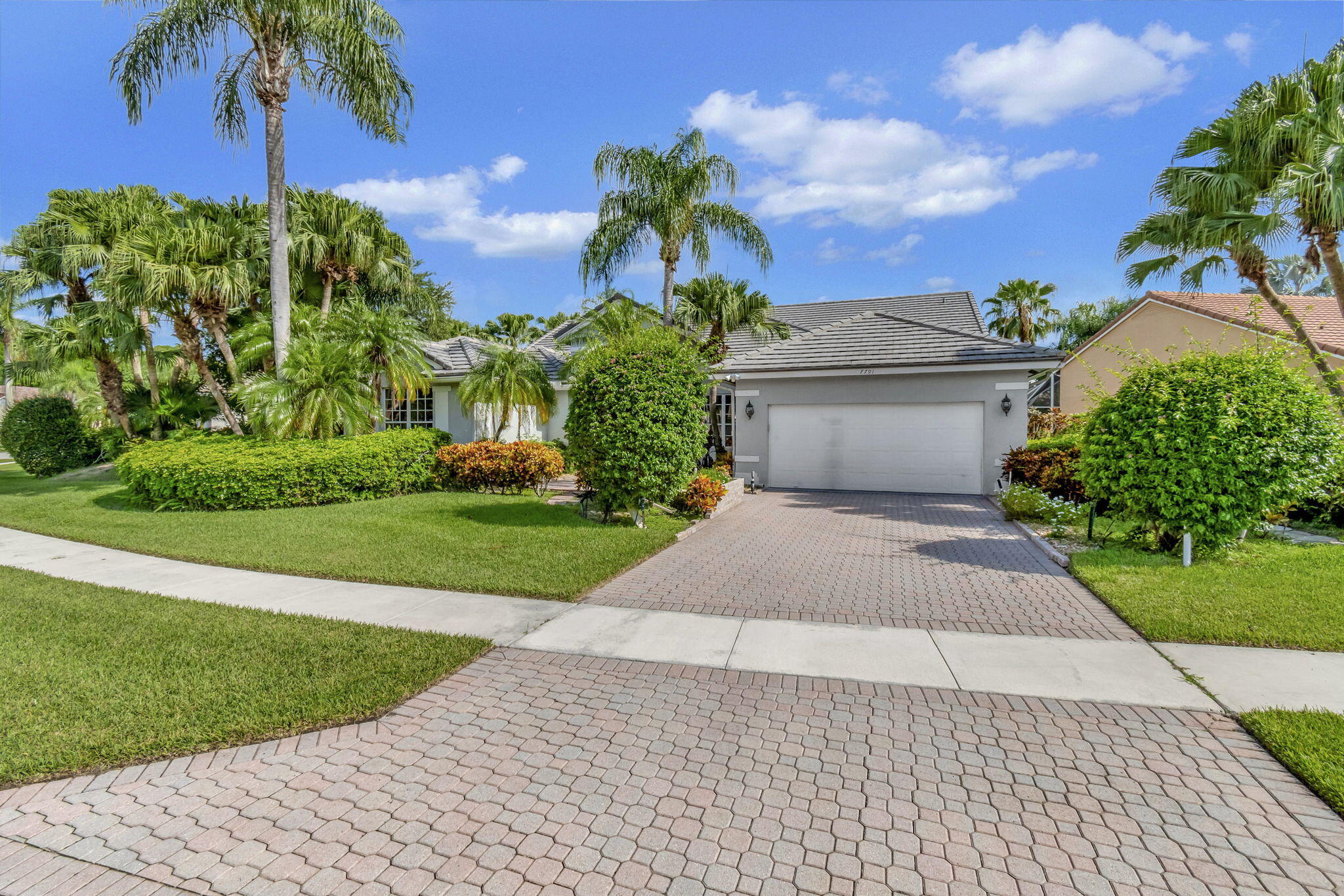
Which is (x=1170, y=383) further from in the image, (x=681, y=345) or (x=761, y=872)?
(x=761, y=872)

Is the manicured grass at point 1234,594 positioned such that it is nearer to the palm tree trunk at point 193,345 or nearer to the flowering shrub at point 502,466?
the flowering shrub at point 502,466

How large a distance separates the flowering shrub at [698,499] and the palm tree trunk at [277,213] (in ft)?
29.7

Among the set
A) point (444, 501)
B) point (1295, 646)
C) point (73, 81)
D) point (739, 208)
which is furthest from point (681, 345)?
point (73, 81)

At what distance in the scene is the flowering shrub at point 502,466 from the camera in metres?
13.2

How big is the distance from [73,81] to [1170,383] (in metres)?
21.9

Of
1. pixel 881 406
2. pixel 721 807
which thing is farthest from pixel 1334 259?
pixel 721 807

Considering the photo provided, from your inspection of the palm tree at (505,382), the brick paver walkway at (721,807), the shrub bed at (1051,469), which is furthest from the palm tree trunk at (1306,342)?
the palm tree at (505,382)

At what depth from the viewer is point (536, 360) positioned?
54.6ft

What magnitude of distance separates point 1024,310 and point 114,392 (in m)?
33.9

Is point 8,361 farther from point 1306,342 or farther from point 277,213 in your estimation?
point 1306,342

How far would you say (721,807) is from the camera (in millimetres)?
2869

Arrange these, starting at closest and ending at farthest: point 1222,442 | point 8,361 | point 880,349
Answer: point 1222,442 < point 880,349 < point 8,361

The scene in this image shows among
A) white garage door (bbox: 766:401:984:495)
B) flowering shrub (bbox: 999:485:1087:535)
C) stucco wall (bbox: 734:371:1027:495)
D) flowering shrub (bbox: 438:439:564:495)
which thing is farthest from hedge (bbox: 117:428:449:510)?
flowering shrub (bbox: 999:485:1087:535)

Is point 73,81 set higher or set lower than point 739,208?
higher
